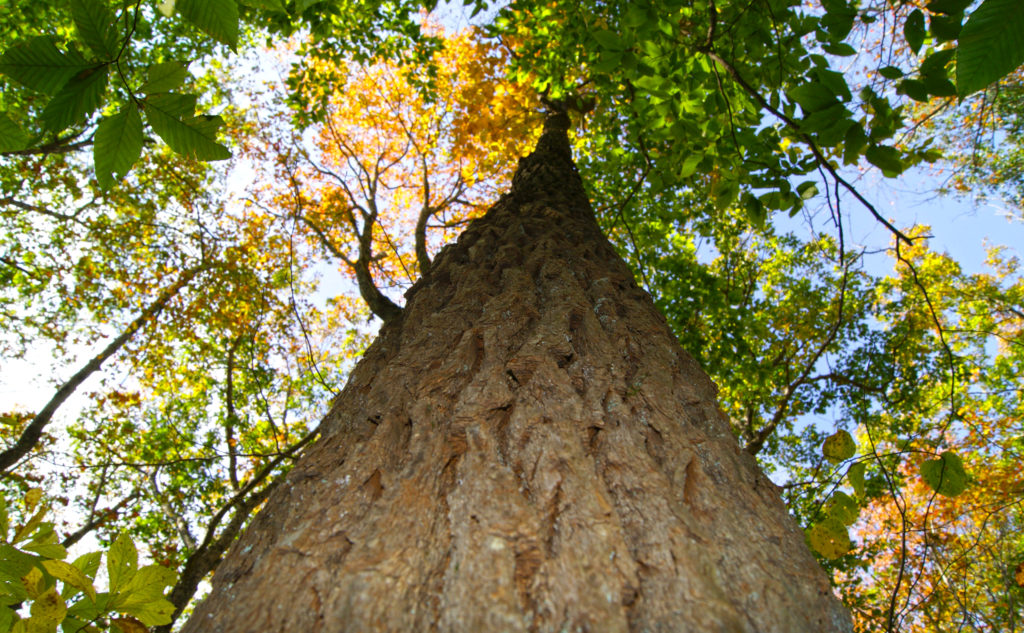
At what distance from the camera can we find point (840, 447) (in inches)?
68.6

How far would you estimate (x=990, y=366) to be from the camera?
10852 mm

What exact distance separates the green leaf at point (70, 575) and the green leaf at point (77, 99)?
95 cm

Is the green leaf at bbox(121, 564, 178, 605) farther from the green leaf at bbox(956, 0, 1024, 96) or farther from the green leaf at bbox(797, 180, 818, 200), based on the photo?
the green leaf at bbox(797, 180, 818, 200)

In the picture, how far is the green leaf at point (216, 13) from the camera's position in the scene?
75cm

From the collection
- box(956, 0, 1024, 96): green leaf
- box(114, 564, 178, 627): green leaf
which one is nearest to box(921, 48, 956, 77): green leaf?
box(956, 0, 1024, 96): green leaf

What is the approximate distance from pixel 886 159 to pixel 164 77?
2287 mm

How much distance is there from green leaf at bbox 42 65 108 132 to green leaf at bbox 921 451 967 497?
2466 mm

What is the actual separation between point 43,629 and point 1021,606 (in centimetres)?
1323

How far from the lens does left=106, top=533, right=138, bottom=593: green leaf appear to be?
1.09 meters

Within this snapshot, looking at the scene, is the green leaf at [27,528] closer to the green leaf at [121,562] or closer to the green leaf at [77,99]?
the green leaf at [121,562]

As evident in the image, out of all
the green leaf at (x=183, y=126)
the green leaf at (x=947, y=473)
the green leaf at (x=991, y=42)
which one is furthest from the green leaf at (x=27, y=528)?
the green leaf at (x=947, y=473)

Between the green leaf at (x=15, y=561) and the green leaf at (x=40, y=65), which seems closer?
the green leaf at (x=40, y=65)

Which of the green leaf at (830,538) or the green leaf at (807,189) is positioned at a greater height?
the green leaf at (807,189)

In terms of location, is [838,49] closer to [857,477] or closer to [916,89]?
[916,89]
